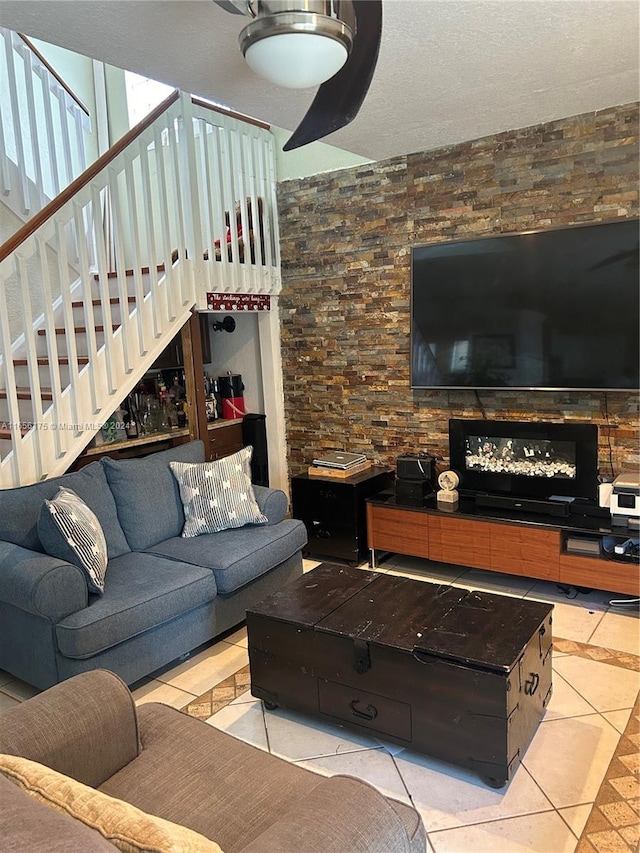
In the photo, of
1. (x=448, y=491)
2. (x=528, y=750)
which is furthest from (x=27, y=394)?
(x=528, y=750)

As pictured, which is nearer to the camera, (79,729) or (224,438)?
(79,729)

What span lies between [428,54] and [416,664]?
2300 mm

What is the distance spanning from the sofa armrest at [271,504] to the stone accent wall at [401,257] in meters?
1.10

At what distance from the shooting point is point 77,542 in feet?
8.94

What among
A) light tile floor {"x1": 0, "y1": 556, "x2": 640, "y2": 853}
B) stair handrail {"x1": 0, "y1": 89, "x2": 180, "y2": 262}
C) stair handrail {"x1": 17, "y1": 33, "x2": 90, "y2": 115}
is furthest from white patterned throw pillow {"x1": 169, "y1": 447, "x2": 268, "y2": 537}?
stair handrail {"x1": 17, "y1": 33, "x2": 90, "y2": 115}

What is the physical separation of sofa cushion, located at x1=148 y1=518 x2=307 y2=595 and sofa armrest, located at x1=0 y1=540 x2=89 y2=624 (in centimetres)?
64

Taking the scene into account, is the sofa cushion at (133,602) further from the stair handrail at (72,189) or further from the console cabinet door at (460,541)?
the stair handrail at (72,189)

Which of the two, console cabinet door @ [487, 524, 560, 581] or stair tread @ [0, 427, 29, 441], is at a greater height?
stair tread @ [0, 427, 29, 441]

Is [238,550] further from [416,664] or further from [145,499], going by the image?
[416,664]

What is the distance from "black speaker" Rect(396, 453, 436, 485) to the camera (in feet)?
13.6

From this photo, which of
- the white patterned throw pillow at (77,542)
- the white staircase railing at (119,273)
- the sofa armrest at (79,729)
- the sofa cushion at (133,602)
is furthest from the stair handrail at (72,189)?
the sofa armrest at (79,729)

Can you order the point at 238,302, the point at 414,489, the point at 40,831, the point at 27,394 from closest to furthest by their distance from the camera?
the point at 40,831
the point at 27,394
the point at 414,489
the point at 238,302

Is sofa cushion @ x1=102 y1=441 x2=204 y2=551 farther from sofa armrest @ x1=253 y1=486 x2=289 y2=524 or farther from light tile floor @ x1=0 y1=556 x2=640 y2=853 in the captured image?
light tile floor @ x1=0 y1=556 x2=640 y2=853

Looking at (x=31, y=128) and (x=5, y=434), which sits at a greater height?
(x=31, y=128)
